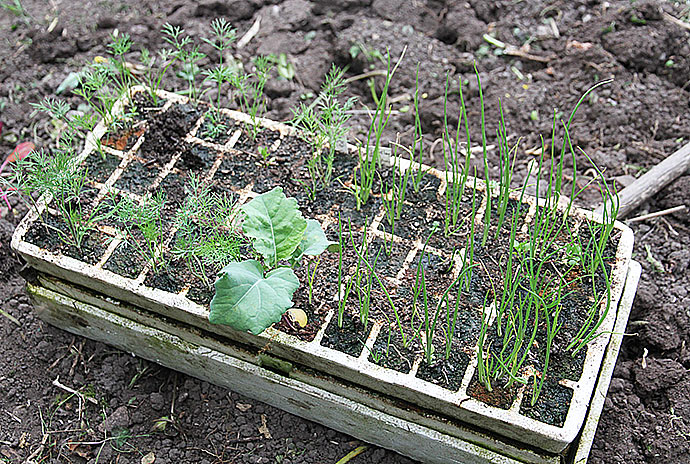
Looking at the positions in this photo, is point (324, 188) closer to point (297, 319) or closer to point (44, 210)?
point (297, 319)

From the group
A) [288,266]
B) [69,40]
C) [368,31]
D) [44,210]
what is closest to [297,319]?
[288,266]

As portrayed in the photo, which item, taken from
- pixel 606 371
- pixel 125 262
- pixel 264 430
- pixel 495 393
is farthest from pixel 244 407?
pixel 606 371

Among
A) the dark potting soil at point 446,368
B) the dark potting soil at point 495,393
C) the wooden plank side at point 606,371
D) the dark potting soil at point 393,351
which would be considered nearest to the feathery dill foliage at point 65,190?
the dark potting soil at point 393,351

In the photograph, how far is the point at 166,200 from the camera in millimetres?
2318

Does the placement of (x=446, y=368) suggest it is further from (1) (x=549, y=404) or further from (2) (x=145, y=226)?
(2) (x=145, y=226)

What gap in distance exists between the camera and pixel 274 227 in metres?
2.02

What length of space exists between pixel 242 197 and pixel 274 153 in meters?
0.22

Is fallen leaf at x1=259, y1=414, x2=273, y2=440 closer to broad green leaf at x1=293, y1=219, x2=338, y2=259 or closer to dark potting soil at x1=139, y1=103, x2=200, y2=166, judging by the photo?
broad green leaf at x1=293, y1=219, x2=338, y2=259

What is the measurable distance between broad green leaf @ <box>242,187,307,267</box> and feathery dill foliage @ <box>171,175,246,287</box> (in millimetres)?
87

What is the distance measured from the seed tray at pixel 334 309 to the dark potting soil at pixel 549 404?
11 mm

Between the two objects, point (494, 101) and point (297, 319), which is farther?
point (494, 101)

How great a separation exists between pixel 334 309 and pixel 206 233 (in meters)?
0.45

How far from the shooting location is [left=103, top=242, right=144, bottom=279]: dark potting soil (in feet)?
7.14

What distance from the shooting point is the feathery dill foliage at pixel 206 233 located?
2054mm
